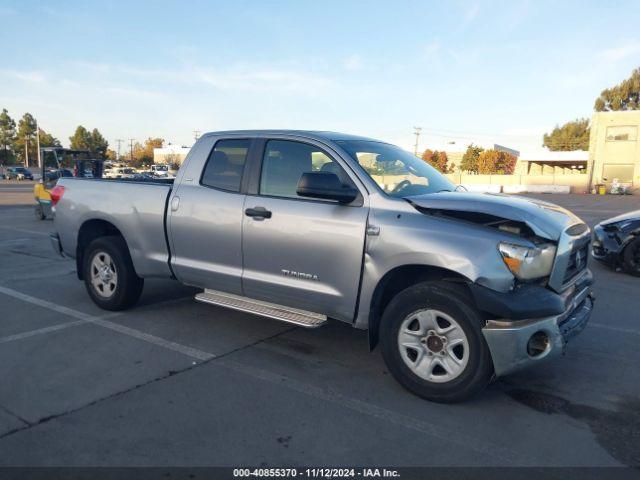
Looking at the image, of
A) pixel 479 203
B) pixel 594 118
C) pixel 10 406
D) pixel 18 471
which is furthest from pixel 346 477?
pixel 594 118

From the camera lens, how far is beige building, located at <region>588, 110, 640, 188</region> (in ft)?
159

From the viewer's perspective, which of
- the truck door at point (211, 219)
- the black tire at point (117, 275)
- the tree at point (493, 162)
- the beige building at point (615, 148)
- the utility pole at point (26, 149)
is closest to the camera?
the truck door at point (211, 219)

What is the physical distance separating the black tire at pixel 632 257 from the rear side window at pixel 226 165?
6522 millimetres

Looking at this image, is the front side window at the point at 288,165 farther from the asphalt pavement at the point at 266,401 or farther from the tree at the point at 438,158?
the tree at the point at 438,158

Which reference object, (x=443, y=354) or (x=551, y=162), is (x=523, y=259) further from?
(x=551, y=162)

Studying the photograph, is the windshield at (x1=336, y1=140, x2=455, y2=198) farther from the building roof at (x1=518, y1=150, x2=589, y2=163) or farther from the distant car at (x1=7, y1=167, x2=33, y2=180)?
the building roof at (x1=518, y1=150, x2=589, y2=163)

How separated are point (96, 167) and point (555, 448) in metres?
18.0

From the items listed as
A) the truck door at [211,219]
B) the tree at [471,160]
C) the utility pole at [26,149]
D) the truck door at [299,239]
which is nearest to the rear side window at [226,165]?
the truck door at [211,219]

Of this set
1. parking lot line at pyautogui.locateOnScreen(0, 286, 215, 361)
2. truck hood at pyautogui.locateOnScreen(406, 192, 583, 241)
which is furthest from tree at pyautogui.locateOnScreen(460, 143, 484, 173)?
truck hood at pyautogui.locateOnScreen(406, 192, 583, 241)

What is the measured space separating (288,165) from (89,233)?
2.81 metres

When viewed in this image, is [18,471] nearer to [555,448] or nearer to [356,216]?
[356,216]

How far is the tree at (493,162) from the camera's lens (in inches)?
3477

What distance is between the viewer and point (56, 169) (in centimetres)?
1944

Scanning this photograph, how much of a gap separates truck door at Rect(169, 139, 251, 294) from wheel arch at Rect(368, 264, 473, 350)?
4.37 ft
